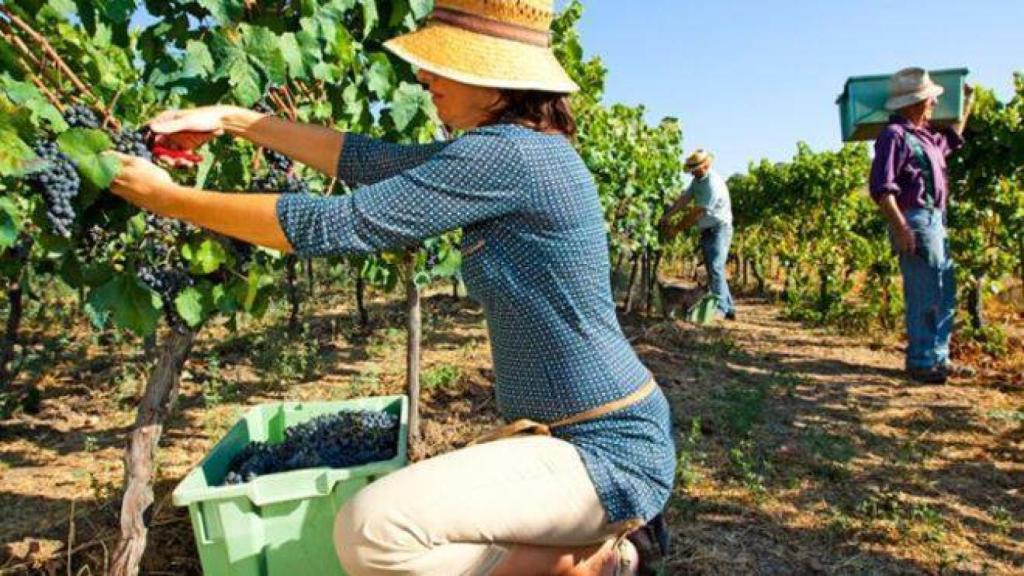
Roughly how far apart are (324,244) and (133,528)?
1375 millimetres

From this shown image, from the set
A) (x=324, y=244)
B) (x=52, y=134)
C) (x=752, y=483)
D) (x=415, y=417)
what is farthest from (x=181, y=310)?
(x=752, y=483)

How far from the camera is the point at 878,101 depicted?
5.50 meters

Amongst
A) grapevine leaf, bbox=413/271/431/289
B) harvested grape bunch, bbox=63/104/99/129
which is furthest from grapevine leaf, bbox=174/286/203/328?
grapevine leaf, bbox=413/271/431/289

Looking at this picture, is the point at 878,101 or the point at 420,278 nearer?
the point at 420,278

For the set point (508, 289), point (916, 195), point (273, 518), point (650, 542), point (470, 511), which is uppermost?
point (916, 195)

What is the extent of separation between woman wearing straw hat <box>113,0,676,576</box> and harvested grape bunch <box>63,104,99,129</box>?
14 centimetres

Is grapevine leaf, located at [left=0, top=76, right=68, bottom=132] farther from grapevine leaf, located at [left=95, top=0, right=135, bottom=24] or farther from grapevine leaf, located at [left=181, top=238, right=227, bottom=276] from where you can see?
grapevine leaf, located at [left=181, top=238, right=227, bottom=276]

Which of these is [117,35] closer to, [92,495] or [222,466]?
[222,466]

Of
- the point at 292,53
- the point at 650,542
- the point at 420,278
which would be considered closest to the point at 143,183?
the point at 292,53

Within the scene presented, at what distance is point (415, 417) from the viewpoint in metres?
3.62

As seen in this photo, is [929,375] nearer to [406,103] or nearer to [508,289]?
[406,103]

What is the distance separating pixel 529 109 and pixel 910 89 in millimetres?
4050

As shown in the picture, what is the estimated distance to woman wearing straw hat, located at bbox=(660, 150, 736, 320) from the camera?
805 cm

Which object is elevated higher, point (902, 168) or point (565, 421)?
point (902, 168)
